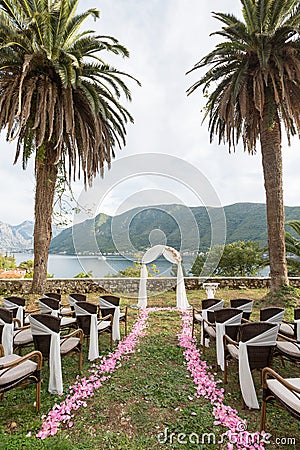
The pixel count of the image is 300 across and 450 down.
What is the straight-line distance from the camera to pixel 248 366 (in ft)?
10.5

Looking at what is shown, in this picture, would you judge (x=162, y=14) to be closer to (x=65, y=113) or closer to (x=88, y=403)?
(x=65, y=113)

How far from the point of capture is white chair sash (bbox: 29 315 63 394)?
3416mm

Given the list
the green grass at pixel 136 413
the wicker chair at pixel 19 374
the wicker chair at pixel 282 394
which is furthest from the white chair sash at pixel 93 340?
the wicker chair at pixel 282 394

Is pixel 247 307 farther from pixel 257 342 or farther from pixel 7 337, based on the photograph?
pixel 7 337

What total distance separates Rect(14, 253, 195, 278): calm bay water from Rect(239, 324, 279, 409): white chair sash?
24.1ft

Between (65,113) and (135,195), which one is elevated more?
(65,113)

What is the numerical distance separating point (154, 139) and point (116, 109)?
2.61 metres

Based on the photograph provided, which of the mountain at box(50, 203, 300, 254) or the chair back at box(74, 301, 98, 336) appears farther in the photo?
the mountain at box(50, 203, 300, 254)

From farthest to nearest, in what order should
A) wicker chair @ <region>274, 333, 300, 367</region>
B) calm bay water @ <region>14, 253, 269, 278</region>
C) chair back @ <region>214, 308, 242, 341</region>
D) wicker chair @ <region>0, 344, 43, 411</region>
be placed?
1. calm bay water @ <region>14, 253, 269, 278</region>
2. chair back @ <region>214, 308, 242, 341</region>
3. wicker chair @ <region>274, 333, 300, 367</region>
4. wicker chair @ <region>0, 344, 43, 411</region>

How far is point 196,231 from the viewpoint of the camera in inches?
420

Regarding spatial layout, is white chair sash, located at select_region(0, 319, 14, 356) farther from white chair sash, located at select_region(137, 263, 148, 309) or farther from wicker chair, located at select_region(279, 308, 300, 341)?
white chair sash, located at select_region(137, 263, 148, 309)

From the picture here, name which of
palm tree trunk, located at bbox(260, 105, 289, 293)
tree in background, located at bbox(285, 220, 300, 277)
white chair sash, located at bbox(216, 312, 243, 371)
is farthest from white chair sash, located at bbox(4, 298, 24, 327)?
tree in background, located at bbox(285, 220, 300, 277)

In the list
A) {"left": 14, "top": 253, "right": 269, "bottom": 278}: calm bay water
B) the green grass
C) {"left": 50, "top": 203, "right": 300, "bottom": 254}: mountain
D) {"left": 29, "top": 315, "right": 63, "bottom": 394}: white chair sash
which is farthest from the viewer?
{"left": 14, "top": 253, "right": 269, "bottom": 278}: calm bay water

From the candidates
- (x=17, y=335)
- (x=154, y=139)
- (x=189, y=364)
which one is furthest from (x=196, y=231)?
(x=17, y=335)
